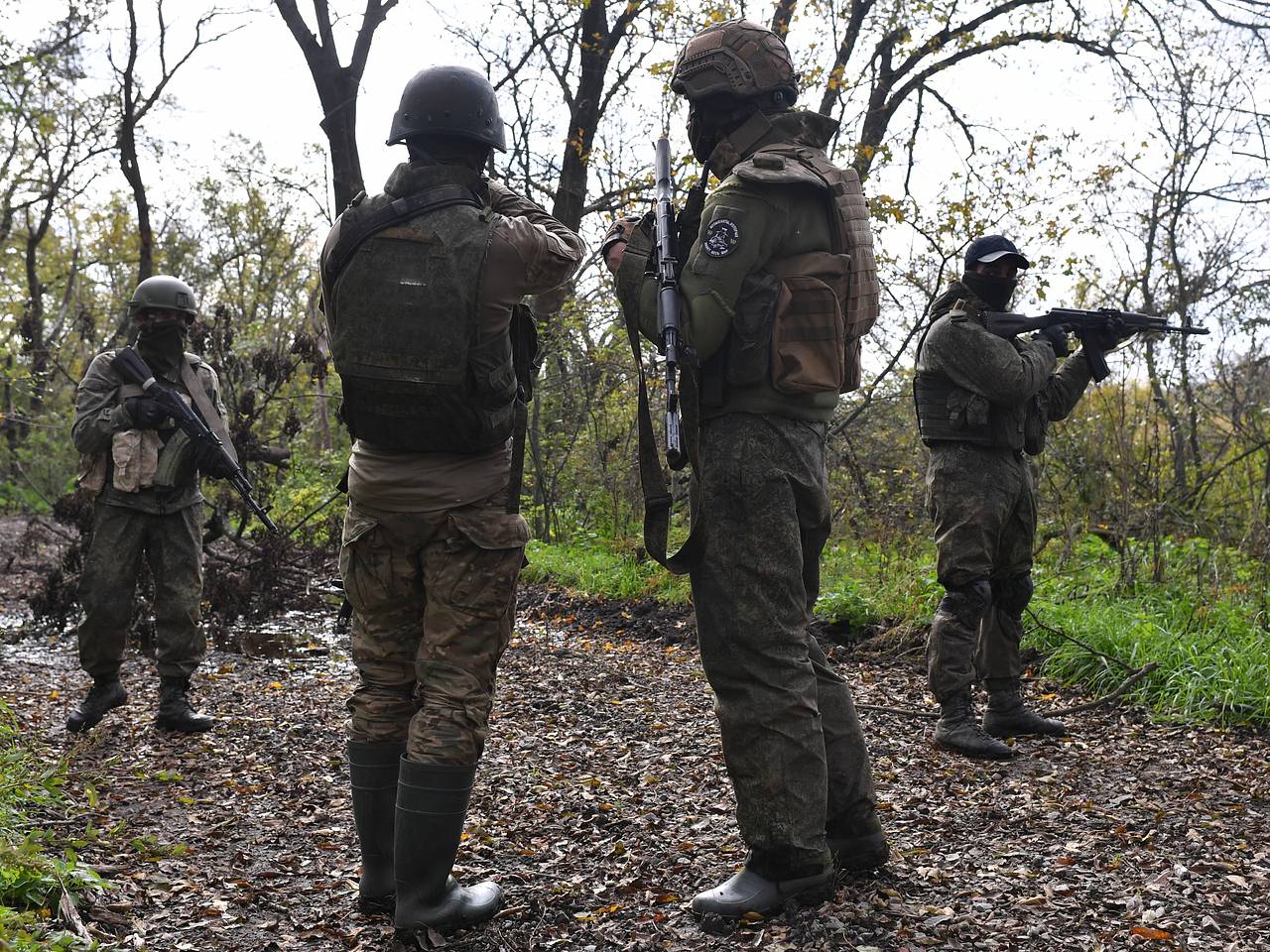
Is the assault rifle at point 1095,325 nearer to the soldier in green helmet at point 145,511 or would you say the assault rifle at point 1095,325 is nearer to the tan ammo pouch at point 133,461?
the soldier in green helmet at point 145,511

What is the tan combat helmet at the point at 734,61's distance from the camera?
3.13m

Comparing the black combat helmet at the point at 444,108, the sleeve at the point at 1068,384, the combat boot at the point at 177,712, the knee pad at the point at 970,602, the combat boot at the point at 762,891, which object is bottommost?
the combat boot at the point at 177,712

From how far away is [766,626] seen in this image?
2.98m

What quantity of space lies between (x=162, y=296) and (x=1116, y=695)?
5684 mm

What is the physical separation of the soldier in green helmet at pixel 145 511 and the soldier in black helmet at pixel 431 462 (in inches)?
110

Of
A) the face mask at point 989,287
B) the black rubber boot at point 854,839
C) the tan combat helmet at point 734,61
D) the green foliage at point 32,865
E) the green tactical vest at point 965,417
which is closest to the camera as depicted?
the green foliage at point 32,865

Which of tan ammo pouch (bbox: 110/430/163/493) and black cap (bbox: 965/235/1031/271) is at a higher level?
black cap (bbox: 965/235/1031/271)

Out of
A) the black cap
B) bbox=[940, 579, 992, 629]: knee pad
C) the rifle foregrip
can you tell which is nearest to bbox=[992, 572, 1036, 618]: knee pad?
bbox=[940, 579, 992, 629]: knee pad

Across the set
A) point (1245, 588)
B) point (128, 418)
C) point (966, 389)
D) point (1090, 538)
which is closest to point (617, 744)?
point (966, 389)

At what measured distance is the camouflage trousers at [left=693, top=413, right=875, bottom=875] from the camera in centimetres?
295

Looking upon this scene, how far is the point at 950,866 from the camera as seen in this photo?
349cm

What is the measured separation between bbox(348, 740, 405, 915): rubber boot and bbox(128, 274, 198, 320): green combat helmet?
3.39 meters

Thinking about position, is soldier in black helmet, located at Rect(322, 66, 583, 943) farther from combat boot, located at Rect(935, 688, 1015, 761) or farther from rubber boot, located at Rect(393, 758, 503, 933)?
combat boot, located at Rect(935, 688, 1015, 761)

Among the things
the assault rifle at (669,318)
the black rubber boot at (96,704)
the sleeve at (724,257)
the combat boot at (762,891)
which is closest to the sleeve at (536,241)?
the assault rifle at (669,318)
